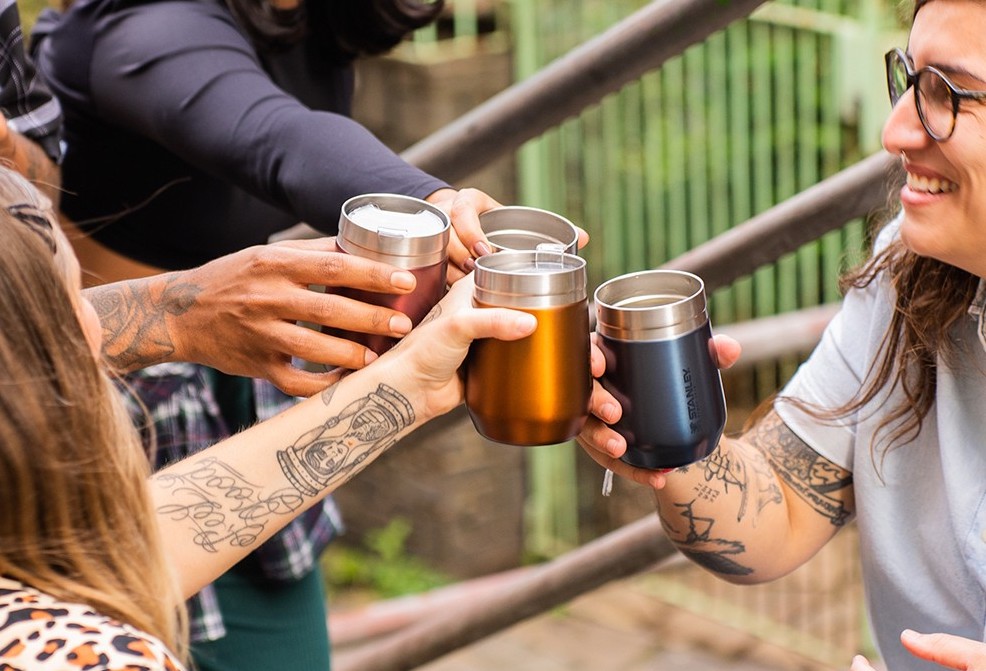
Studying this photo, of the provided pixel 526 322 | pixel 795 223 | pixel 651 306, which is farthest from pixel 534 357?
pixel 795 223

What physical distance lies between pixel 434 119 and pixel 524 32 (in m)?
0.45

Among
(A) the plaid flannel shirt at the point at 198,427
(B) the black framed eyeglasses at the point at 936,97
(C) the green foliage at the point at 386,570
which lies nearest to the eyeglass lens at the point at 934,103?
(B) the black framed eyeglasses at the point at 936,97

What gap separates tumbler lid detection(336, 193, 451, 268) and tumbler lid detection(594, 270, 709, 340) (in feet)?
0.58

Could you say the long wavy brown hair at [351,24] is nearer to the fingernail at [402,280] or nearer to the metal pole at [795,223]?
the metal pole at [795,223]

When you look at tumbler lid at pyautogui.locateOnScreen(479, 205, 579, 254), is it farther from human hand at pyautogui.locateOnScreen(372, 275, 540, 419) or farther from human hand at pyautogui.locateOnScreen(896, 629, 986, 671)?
human hand at pyautogui.locateOnScreen(896, 629, 986, 671)

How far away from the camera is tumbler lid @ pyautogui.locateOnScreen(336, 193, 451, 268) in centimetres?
138

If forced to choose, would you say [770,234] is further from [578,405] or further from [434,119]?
[434,119]

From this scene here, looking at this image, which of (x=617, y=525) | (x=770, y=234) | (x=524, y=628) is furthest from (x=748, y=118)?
(x=770, y=234)

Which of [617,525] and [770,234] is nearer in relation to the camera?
[770,234]

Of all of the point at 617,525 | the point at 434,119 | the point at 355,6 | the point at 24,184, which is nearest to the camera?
the point at 24,184

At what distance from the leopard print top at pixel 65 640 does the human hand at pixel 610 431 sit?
0.49 metres

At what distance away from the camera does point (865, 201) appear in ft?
6.82

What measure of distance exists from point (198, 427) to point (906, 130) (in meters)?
1.07

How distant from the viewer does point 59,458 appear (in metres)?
1.16
